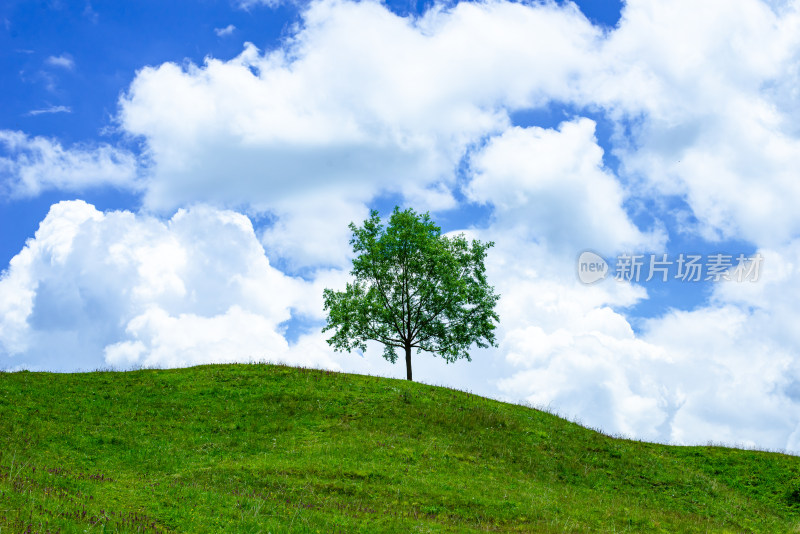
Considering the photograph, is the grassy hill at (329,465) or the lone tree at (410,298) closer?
the grassy hill at (329,465)

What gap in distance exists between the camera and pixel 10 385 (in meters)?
36.1

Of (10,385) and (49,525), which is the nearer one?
(49,525)

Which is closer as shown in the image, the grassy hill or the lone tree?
the grassy hill

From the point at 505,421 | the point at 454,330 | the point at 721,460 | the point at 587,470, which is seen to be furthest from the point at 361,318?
the point at 721,460

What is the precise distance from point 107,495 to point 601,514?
18789mm

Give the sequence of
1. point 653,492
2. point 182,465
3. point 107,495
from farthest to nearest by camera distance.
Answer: point 653,492 → point 182,465 → point 107,495

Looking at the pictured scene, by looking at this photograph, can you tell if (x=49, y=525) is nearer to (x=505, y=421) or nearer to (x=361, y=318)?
(x=505, y=421)

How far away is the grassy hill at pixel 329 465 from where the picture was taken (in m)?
18.5

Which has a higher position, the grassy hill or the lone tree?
the lone tree

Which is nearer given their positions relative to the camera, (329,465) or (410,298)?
(329,465)

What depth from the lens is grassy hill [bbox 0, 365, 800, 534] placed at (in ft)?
60.6

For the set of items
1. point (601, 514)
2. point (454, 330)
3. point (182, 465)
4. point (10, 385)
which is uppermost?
point (454, 330)

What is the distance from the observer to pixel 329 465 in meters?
26.2

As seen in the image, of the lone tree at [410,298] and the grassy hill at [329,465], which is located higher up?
the lone tree at [410,298]
